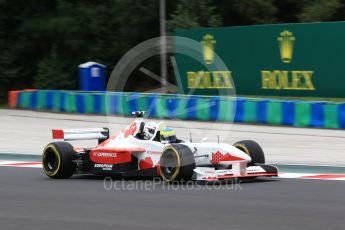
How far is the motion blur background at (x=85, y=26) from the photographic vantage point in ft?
113

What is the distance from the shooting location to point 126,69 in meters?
12.8

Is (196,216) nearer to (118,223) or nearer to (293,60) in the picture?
(118,223)

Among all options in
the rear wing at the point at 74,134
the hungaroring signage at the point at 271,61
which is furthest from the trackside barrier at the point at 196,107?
the rear wing at the point at 74,134

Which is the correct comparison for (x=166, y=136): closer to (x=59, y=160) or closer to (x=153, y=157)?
(x=153, y=157)

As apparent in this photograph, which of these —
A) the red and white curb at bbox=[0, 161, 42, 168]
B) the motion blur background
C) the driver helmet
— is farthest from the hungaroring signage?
the driver helmet

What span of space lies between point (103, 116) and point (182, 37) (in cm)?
440

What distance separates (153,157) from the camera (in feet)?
37.0

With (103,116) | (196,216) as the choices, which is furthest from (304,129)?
(196,216)

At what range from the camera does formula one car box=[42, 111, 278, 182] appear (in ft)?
35.5

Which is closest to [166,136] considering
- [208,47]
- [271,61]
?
[271,61]

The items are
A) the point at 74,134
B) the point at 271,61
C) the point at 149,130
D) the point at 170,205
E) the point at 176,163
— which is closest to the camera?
the point at 170,205

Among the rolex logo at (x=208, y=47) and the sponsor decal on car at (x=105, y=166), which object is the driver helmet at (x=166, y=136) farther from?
the rolex logo at (x=208, y=47)

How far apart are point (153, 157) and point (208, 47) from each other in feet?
49.5

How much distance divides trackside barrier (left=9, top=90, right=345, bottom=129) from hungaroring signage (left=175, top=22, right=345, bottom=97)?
8.32 feet
